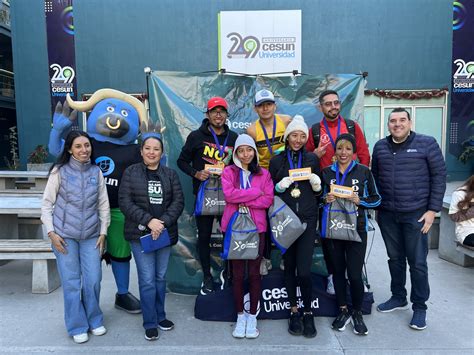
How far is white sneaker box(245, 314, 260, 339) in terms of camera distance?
3.05m

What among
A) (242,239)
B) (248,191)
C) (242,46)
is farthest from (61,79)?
(242,239)

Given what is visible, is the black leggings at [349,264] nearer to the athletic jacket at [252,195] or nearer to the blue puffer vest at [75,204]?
the athletic jacket at [252,195]

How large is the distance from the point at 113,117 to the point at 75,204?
0.92 meters

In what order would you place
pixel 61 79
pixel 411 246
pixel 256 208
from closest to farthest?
pixel 256 208 < pixel 411 246 < pixel 61 79

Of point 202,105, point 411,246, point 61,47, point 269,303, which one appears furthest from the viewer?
point 61,47

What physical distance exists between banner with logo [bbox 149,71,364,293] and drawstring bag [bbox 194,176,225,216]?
571 millimetres

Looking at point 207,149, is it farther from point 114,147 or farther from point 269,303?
point 269,303

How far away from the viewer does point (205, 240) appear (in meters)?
3.56

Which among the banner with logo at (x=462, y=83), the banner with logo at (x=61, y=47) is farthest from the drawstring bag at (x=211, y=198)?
the banner with logo at (x=462, y=83)

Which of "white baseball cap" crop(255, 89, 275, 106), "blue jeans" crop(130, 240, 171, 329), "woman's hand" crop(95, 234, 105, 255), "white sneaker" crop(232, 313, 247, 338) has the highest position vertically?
"white baseball cap" crop(255, 89, 275, 106)

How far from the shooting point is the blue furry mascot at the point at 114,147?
11.0 feet

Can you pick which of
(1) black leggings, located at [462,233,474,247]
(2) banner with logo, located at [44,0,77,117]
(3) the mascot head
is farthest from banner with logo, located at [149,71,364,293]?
(2) banner with logo, located at [44,0,77,117]

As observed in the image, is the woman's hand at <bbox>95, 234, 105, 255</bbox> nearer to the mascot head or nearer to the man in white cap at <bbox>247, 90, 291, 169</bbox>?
the mascot head

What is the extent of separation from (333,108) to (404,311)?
2028 millimetres
